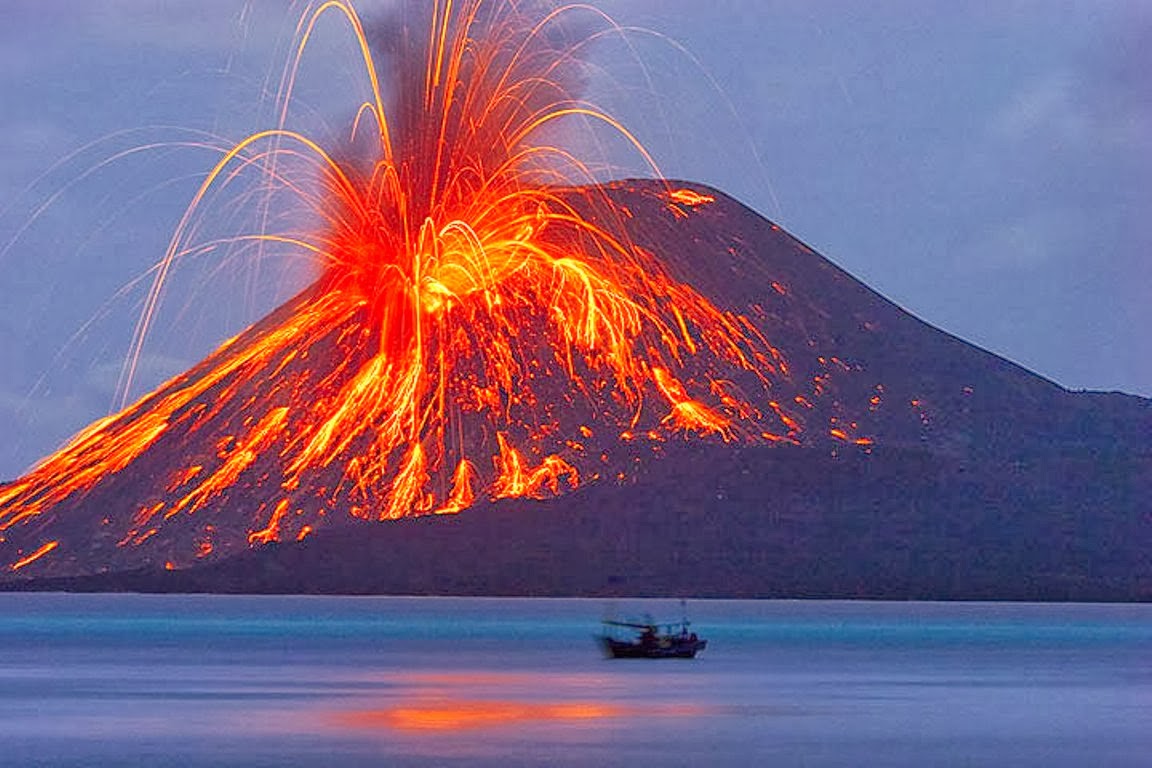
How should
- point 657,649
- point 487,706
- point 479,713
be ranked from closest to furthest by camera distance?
point 479,713, point 487,706, point 657,649

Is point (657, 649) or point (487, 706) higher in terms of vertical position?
point (657, 649)

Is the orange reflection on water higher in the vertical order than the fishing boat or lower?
lower

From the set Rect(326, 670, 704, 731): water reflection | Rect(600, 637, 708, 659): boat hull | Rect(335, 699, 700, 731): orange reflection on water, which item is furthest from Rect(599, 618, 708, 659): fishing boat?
Rect(335, 699, 700, 731): orange reflection on water

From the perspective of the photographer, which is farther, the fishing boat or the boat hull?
the boat hull

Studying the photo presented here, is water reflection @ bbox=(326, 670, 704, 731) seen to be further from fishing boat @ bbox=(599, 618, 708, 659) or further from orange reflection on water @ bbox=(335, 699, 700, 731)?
fishing boat @ bbox=(599, 618, 708, 659)

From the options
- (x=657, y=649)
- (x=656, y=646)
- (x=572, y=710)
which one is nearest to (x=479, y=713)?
(x=572, y=710)

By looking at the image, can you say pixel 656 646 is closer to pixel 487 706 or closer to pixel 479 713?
pixel 487 706

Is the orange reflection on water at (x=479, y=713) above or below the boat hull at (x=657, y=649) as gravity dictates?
below

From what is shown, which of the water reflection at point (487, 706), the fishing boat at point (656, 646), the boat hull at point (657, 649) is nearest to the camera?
the water reflection at point (487, 706)

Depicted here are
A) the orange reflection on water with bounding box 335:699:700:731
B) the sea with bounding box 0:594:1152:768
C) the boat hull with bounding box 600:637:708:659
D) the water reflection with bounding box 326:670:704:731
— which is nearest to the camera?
the sea with bounding box 0:594:1152:768

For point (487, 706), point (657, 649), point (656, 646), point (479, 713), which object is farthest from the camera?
point (657, 649)

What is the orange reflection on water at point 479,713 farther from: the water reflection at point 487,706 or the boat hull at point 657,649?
the boat hull at point 657,649

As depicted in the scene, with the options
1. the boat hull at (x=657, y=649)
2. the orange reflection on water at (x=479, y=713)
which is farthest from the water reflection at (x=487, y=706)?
the boat hull at (x=657, y=649)

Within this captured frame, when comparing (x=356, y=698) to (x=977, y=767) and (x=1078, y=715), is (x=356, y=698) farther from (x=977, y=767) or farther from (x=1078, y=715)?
(x=977, y=767)
